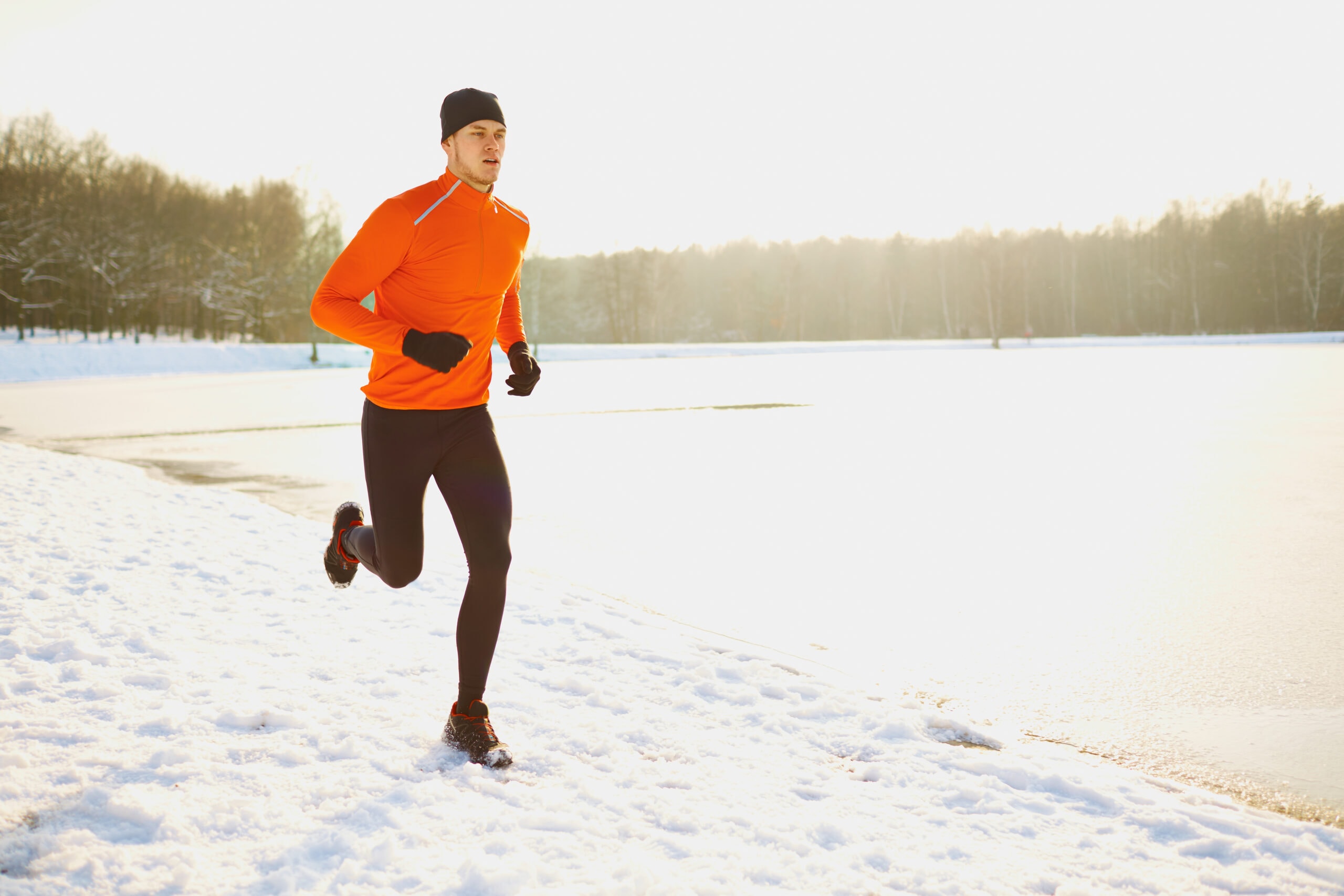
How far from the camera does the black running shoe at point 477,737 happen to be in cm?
269

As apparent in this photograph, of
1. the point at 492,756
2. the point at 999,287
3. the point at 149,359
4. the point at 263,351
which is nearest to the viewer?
the point at 492,756

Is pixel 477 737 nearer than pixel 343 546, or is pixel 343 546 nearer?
pixel 477 737

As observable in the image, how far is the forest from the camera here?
1866 inches

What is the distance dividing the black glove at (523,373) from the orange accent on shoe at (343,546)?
2.93 ft

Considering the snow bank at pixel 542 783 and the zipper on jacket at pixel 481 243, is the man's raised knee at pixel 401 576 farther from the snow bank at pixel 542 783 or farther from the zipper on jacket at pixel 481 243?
the zipper on jacket at pixel 481 243

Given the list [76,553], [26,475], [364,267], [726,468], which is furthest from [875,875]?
[26,475]

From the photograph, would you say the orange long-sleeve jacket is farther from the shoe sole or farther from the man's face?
the shoe sole

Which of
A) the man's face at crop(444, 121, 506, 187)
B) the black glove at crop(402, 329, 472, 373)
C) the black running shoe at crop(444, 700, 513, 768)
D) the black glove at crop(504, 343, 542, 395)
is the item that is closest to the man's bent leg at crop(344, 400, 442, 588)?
the black glove at crop(402, 329, 472, 373)

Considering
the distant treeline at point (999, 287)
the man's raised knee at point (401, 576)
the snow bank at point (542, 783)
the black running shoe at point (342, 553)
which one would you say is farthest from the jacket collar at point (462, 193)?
the distant treeline at point (999, 287)

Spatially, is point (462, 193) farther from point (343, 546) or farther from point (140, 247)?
point (140, 247)

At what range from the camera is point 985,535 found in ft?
19.7

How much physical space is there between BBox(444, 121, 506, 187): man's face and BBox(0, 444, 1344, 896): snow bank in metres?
1.76

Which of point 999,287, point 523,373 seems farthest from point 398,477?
point 999,287

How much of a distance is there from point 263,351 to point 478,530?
42.4 meters
